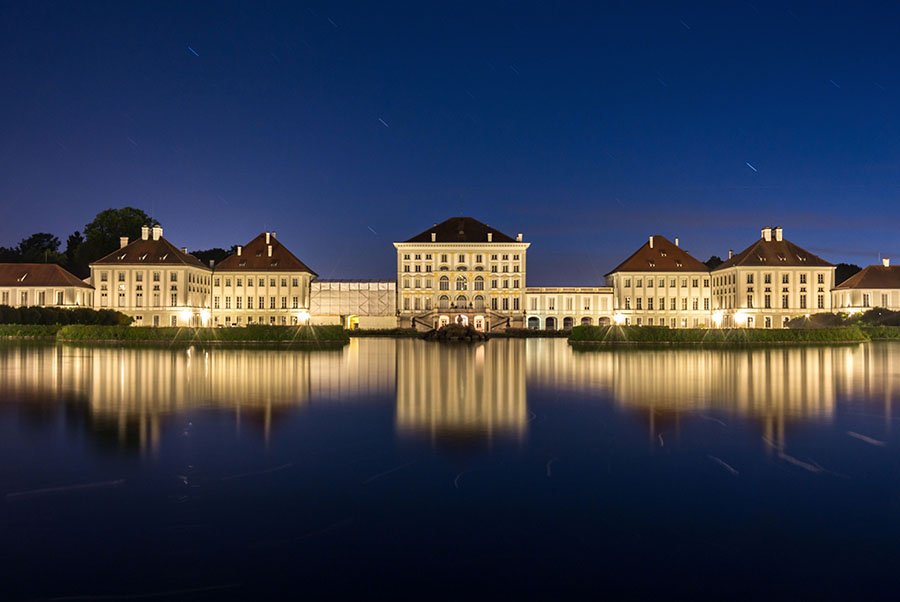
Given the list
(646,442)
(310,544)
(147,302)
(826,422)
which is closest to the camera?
(310,544)

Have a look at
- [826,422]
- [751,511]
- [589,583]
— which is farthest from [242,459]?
[826,422]

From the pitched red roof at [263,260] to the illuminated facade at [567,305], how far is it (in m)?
25.7

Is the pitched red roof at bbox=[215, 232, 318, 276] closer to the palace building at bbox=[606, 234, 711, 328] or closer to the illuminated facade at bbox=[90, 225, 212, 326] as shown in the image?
the illuminated facade at bbox=[90, 225, 212, 326]

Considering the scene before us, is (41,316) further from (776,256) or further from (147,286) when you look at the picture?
(776,256)

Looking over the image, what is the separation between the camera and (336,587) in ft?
19.4

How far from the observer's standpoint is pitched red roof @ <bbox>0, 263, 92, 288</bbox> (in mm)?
72938

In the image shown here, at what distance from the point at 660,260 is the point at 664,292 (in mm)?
3715

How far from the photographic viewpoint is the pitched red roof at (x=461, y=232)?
8438cm

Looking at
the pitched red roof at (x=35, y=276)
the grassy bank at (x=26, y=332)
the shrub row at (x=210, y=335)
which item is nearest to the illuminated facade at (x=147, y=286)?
the pitched red roof at (x=35, y=276)

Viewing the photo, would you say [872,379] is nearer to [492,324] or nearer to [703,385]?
[703,385]

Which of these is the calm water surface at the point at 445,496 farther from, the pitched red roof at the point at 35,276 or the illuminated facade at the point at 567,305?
the illuminated facade at the point at 567,305

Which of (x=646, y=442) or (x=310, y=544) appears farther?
(x=646, y=442)

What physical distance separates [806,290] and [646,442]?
7469 cm

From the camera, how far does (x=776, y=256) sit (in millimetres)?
77812
